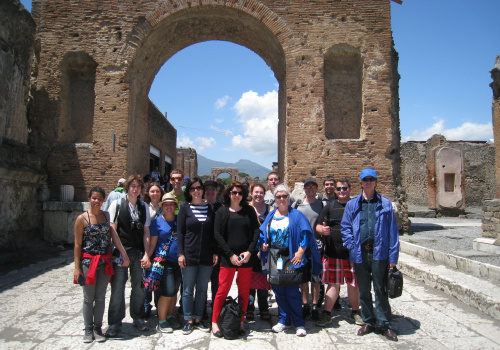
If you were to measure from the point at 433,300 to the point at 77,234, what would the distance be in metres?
4.56

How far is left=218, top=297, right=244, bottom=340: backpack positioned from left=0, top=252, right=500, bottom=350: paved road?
0.28 ft

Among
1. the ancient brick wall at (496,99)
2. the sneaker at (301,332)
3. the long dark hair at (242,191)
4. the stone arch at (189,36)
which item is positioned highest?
the stone arch at (189,36)

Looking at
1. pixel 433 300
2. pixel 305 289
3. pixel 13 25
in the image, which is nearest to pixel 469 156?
pixel 433 300

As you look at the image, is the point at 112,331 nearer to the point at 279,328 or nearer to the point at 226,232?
the point at 226,232

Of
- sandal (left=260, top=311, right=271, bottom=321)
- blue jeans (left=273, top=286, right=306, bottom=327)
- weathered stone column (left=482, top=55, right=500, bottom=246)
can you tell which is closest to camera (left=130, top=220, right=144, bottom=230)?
blue jeans (left=273, top=286, right=306, bottom=327)

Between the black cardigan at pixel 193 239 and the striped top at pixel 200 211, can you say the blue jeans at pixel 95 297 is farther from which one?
the striped top at pixel 200 211

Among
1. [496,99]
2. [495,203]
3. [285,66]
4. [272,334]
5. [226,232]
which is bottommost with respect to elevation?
[272,334]

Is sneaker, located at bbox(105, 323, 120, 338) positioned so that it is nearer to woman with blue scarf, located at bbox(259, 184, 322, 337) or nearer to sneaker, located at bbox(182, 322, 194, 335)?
sneaker, located at bbox(182, 322, 194, 335)

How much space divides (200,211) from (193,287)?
32.3 inches

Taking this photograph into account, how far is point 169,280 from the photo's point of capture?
148 inches

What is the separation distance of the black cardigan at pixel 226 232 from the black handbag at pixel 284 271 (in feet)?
0.77

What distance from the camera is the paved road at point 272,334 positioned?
3398 millimetres

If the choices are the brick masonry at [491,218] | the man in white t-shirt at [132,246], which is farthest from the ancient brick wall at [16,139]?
the brick masonry at [491,218]

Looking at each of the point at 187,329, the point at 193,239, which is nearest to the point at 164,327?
the point at 187,329
